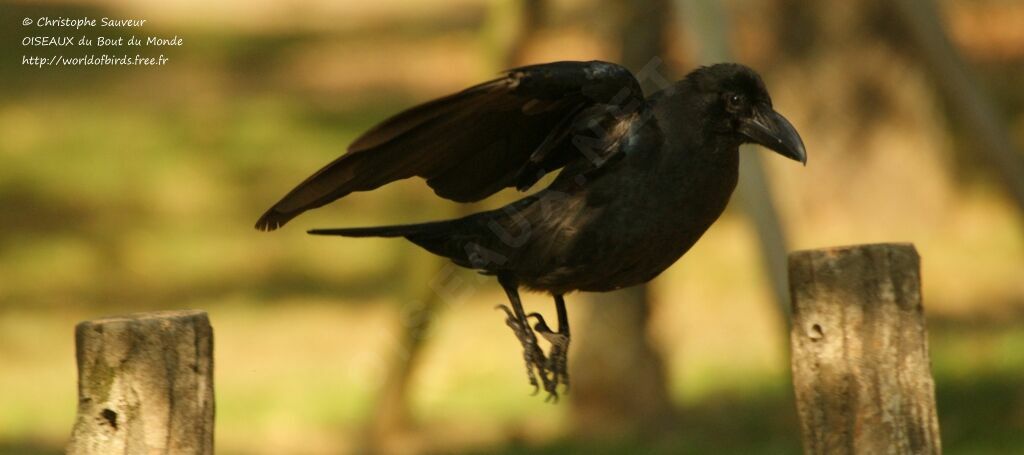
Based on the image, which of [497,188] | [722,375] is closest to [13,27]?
[722,375]

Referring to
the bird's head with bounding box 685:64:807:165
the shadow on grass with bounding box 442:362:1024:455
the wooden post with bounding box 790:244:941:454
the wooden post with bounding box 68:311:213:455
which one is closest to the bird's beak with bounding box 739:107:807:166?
the bird's head with bounding box 685:64:807:165

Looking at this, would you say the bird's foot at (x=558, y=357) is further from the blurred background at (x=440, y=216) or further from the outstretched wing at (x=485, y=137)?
the blurred background at (x=440, y=216)

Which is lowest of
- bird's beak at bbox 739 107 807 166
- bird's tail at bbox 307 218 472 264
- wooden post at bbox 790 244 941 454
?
wooden post at bbox 790 244 941 454

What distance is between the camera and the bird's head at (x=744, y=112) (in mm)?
3475

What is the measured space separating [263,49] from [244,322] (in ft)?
17.8

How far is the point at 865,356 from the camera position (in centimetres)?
341

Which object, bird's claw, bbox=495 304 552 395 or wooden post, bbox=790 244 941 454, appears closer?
wooden post, bbox=790 244 941 454

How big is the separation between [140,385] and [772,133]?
155 cm

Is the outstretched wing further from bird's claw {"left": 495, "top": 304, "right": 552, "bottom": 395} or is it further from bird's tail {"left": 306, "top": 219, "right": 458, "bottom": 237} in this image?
bird's claw {"left": 495, "top": 304, "right": 552, "bottom": 395}

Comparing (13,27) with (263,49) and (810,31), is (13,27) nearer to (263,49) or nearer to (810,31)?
(263,49)

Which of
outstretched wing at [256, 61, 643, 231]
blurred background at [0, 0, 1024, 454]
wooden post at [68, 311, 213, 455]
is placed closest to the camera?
wooden post at [68, 311, 213, 455]

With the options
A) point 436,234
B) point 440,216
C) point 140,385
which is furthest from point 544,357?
point 440,216

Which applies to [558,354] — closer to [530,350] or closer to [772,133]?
[530,350]

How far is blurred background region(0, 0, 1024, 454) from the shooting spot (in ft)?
23.1
